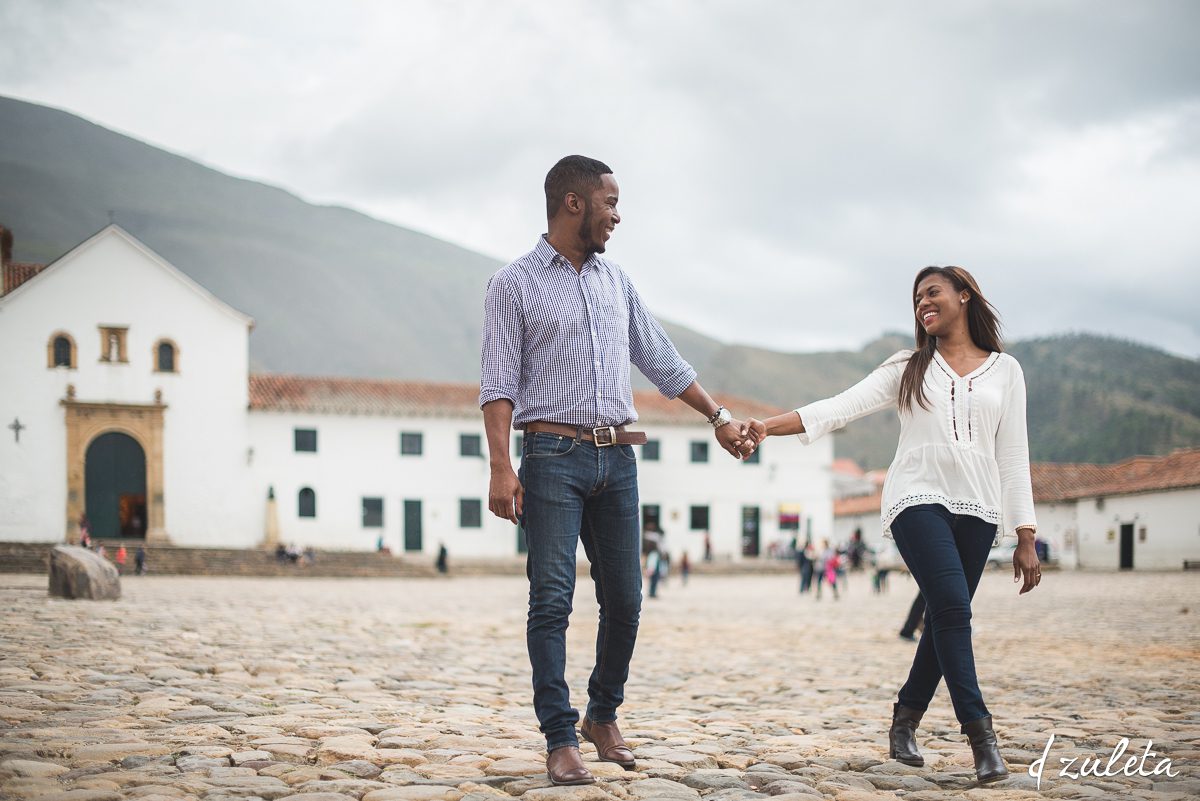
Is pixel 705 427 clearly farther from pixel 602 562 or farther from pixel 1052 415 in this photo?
pixel 1052 415

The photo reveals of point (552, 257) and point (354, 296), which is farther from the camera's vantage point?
point (354, 296)

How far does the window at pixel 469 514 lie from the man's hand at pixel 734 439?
36.5 meters

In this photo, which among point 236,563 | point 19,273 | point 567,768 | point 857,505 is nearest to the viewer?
point 567,768

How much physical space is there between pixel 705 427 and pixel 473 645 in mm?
34945

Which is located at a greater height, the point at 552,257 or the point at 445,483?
the point at 552,257

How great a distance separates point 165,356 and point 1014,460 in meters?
35.3

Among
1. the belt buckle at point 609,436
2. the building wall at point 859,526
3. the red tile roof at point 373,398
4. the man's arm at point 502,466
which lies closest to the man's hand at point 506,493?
the man's arm at point 502,466

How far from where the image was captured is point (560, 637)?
3.65 m

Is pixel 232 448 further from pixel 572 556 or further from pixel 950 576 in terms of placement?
pixel 950 576

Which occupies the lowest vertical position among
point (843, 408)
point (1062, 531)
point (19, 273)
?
point (1062, 531)

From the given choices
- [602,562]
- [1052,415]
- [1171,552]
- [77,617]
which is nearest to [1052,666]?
[602,562]

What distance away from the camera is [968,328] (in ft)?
13.7

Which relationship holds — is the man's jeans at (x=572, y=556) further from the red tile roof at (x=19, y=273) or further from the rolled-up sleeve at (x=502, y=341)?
the red tile roof at (x=19, y=273)

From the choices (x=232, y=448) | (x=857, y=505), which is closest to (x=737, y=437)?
(x=232, y=448)
